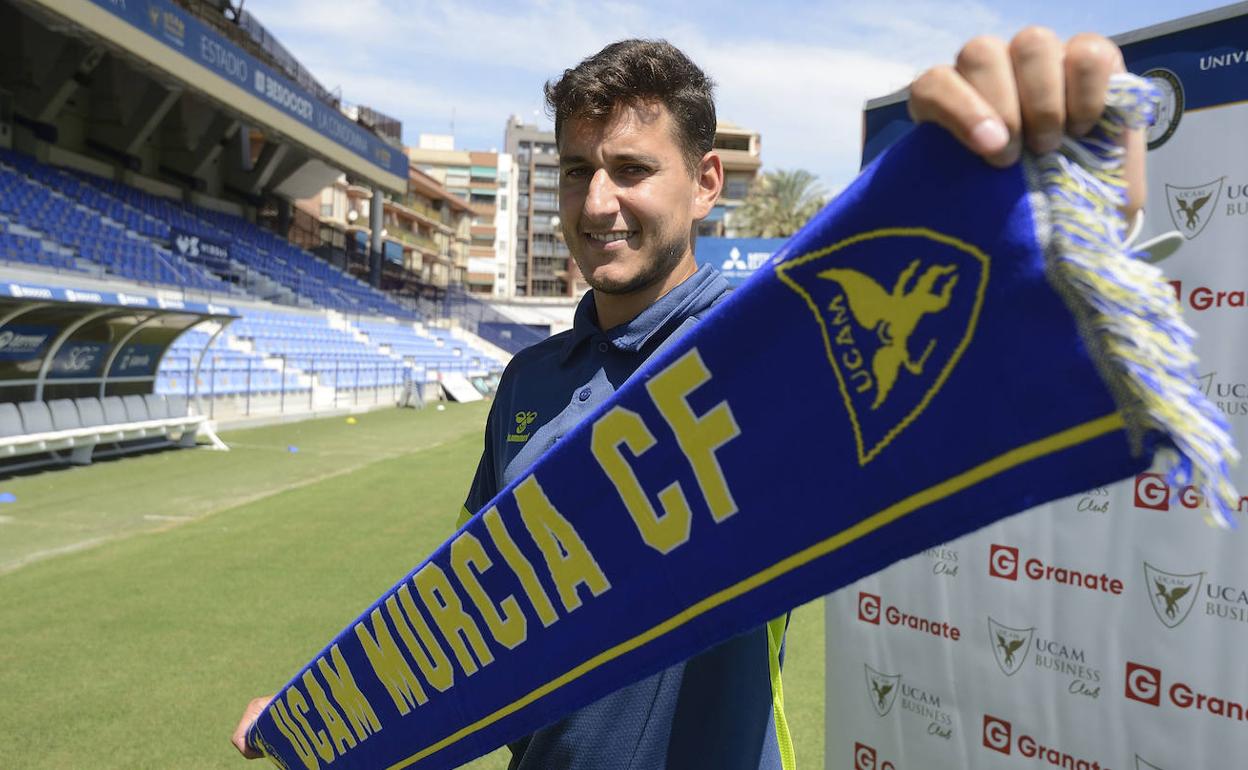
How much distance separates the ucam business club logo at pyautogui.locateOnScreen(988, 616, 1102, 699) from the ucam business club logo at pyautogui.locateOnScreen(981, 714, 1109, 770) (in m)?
0.17

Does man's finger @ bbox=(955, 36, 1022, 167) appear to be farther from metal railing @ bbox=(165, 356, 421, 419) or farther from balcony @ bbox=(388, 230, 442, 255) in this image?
balcony @ bbox=(388, 230, 442, 255)

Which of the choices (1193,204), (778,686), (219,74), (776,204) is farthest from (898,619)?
(776,204)

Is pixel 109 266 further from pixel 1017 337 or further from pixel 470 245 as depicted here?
pixel 470 245

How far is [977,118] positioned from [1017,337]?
178 millimetres

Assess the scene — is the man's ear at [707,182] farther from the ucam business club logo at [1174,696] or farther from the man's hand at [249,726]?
the ucam business club logo at [1174,696]

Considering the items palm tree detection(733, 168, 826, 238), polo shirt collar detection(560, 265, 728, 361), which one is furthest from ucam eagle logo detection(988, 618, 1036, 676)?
palm tree detection(733, 168, 826, 238)

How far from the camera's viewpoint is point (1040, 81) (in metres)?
0.65

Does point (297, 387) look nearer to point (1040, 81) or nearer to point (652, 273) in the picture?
point (652, 273)

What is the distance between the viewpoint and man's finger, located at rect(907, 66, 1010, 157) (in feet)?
2.17

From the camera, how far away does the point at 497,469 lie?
5.43ft

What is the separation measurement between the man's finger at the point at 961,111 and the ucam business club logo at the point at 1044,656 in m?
2.21

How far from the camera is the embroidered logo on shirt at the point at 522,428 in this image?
60.9 inches

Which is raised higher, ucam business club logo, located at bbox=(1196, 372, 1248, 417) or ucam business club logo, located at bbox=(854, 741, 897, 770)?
ucam business club logo, located at bbox=(1196, 372, 1248, 417)

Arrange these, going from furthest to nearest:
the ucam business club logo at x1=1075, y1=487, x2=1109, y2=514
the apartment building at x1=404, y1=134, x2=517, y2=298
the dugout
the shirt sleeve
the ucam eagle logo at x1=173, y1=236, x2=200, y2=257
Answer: the apartment building at x1=404, y1=134, x2=517, y2=298 → the ucam eagle logo at x1=173, y1=236, x2=200, y2=257 → the dugout → the ucam business club logo at x1=1075, y1=487, x2=1109, y2=514 → the shirt sleeve
